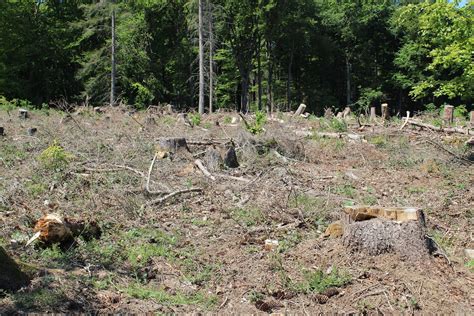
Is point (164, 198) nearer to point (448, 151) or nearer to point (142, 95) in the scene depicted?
point (448, 151)

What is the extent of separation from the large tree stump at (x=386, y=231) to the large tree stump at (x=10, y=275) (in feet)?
11.0

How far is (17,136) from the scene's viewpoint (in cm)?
1173

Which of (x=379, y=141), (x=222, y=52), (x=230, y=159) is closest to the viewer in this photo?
(x=230, y=159)

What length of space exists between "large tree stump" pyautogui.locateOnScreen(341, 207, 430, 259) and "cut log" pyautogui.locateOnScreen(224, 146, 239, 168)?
4107 mm

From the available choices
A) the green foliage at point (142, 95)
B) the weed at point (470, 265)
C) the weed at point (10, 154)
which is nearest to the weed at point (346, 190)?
the weed at point (470, 265)

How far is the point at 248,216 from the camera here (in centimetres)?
675

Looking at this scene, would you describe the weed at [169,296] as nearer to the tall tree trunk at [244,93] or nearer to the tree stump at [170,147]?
the tree stump at [170,147]

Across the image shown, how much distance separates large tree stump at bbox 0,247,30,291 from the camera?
4082 mm

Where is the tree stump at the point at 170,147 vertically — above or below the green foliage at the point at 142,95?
below

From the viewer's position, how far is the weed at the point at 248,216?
6594mm

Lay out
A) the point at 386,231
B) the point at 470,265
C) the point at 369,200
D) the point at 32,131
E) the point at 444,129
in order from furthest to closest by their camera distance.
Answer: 1. the point at 444,129
2. the point at 32,131
3. the point at 369,200
4. the point at 470,265
5. the point at 386,231

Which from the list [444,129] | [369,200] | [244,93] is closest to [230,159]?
[369,200]

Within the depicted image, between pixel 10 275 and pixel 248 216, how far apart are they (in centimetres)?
334

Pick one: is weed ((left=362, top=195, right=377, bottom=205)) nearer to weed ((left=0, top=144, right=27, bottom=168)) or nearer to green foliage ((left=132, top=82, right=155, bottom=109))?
weed ((left=0, top=144, right=27, bottom=168))
